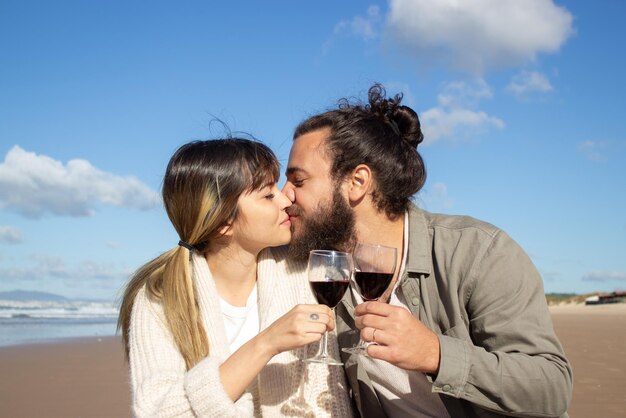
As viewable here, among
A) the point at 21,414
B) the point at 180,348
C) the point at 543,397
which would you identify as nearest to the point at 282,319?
the point at 180,348

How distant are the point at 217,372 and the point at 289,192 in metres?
1.42

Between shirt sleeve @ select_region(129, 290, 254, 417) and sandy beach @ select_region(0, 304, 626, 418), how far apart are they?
4.09 metres

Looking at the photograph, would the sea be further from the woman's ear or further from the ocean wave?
the woman's ear

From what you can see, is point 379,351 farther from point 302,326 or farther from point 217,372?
point 217,372

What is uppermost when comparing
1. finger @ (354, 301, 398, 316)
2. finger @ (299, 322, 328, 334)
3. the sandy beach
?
finger @ (354, 301, 398, 316)

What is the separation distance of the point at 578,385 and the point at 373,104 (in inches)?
221

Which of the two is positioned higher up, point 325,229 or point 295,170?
point 295,170

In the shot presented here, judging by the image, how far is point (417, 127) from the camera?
448 centimetres

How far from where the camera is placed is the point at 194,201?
391cm

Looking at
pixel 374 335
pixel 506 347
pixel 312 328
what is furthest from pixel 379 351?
pixel 506 347

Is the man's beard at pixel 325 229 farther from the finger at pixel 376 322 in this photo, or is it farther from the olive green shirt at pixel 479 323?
the finger at pixel 376 322

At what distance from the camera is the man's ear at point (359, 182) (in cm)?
424

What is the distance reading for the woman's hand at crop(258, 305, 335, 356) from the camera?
9.70ft

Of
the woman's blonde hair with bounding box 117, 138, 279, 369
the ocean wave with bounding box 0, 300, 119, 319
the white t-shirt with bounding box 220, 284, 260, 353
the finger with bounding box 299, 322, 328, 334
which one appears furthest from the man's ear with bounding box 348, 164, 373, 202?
the ocean wave with bounding box 0, 300, 119, 319
